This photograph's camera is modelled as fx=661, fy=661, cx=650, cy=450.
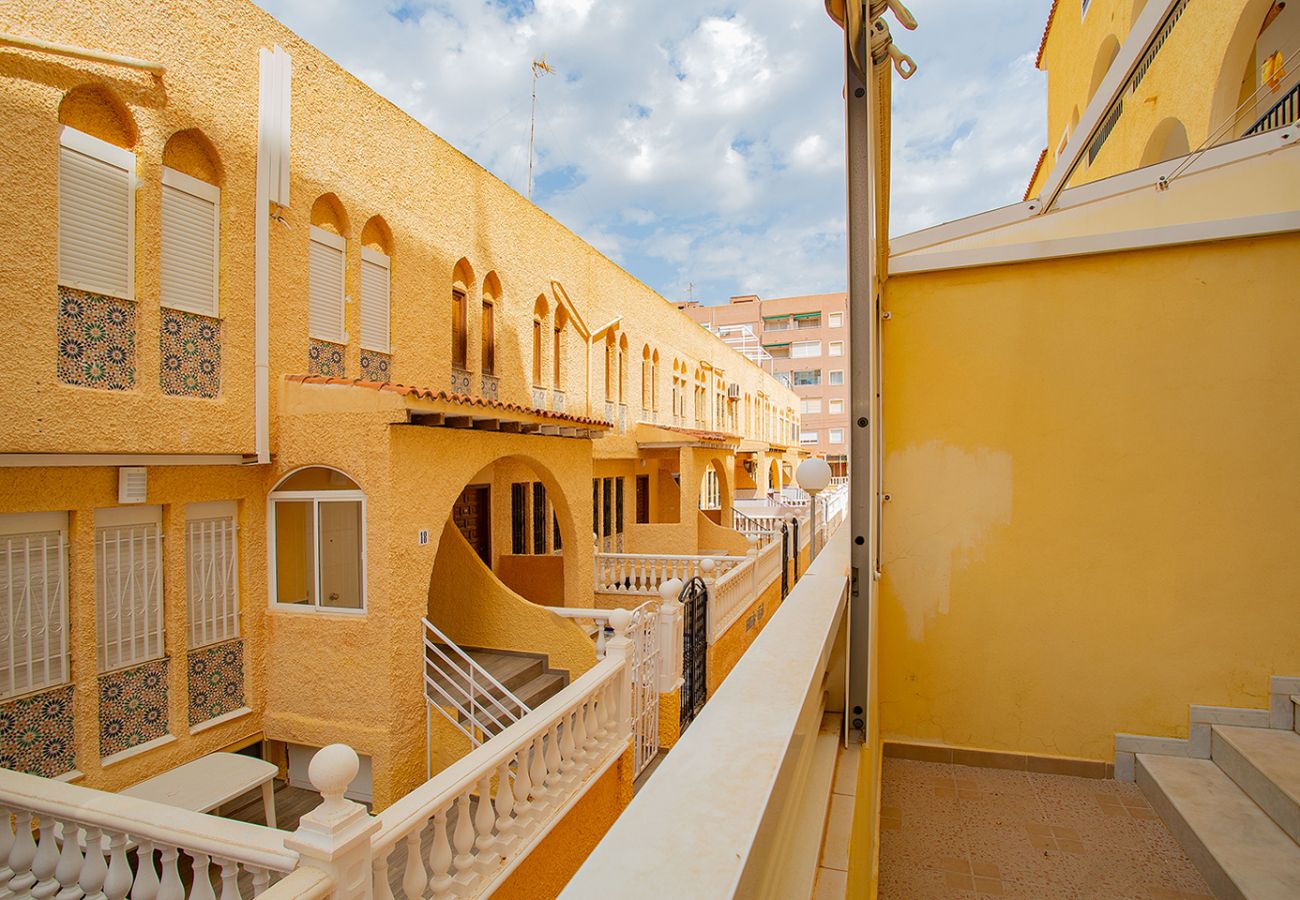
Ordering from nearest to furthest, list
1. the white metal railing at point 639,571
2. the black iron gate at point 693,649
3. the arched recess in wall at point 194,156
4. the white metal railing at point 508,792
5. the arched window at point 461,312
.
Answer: the white metal railing at point 508,792, the arched recess in wall at point 194,156, the black iron gate at point 693,649, the arched window at point 461,312, the white metal railing at point 639,571

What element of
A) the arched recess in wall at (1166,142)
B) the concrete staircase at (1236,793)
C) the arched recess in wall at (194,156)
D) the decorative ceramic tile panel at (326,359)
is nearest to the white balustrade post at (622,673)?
the concrete staircase at (1236,793)

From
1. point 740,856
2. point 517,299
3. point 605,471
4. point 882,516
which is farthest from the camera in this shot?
point 605,471

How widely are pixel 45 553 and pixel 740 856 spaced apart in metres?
A: 5.94

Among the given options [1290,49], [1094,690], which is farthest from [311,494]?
[1290,49]

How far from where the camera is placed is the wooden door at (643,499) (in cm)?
1744

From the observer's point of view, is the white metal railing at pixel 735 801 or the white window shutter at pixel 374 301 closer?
the white metal railing at pixel 735 801

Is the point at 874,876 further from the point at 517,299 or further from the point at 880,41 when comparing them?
the point at 517,299

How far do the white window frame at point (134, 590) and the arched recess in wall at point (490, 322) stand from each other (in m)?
5.23

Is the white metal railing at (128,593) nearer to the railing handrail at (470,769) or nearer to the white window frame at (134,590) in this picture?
the white window frame at (134,590)

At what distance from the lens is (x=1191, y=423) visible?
4020 mm

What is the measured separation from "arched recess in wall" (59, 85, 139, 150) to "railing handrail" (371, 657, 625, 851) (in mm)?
5413

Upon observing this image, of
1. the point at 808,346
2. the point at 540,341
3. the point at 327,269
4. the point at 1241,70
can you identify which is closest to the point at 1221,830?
the point at 327,269

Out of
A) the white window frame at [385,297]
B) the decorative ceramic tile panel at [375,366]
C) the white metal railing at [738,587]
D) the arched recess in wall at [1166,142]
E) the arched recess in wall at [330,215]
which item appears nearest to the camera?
the arched recess in wall at [330,215]

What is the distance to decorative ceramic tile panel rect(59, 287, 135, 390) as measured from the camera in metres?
4.90
